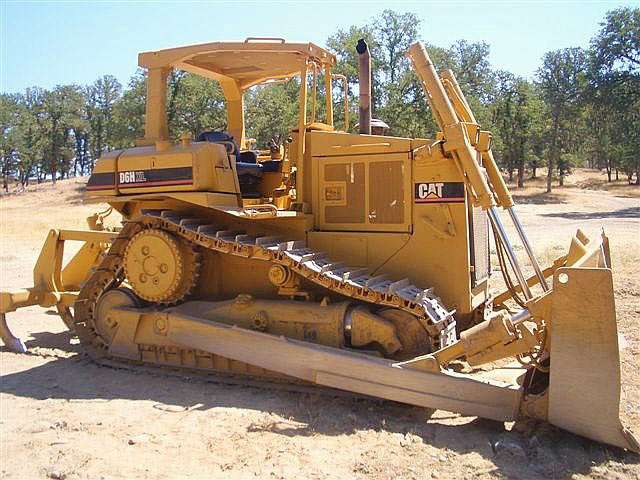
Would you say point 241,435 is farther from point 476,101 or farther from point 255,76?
point 476,101

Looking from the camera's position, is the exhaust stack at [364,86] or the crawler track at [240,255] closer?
the crawler track at [240,255]

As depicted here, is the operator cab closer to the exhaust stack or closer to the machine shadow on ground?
the exhaust stack

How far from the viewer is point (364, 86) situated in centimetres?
681

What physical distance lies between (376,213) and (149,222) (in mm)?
2539

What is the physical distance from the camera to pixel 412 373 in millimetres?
5207

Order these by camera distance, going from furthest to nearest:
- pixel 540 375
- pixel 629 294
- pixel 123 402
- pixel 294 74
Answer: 1. pixel 629 294
2. pixel 294 74
3. pixel 123 402
4. pixel 540 375

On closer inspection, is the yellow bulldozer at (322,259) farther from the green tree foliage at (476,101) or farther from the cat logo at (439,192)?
the green tree foliage at (476,101)

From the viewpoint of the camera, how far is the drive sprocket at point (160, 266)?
21.4 ft

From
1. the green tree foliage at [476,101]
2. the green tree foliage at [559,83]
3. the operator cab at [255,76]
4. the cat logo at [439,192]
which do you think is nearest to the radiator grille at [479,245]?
the cat logo at [439,192]

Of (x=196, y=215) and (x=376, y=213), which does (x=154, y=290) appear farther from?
(x=376, y=213)

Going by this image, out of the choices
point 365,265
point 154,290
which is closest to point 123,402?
point 154,290

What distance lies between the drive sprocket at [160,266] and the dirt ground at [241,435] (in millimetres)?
926

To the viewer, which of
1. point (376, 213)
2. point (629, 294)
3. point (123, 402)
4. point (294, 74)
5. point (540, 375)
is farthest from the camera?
point (629, 294)

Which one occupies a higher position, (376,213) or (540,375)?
(376,213)
